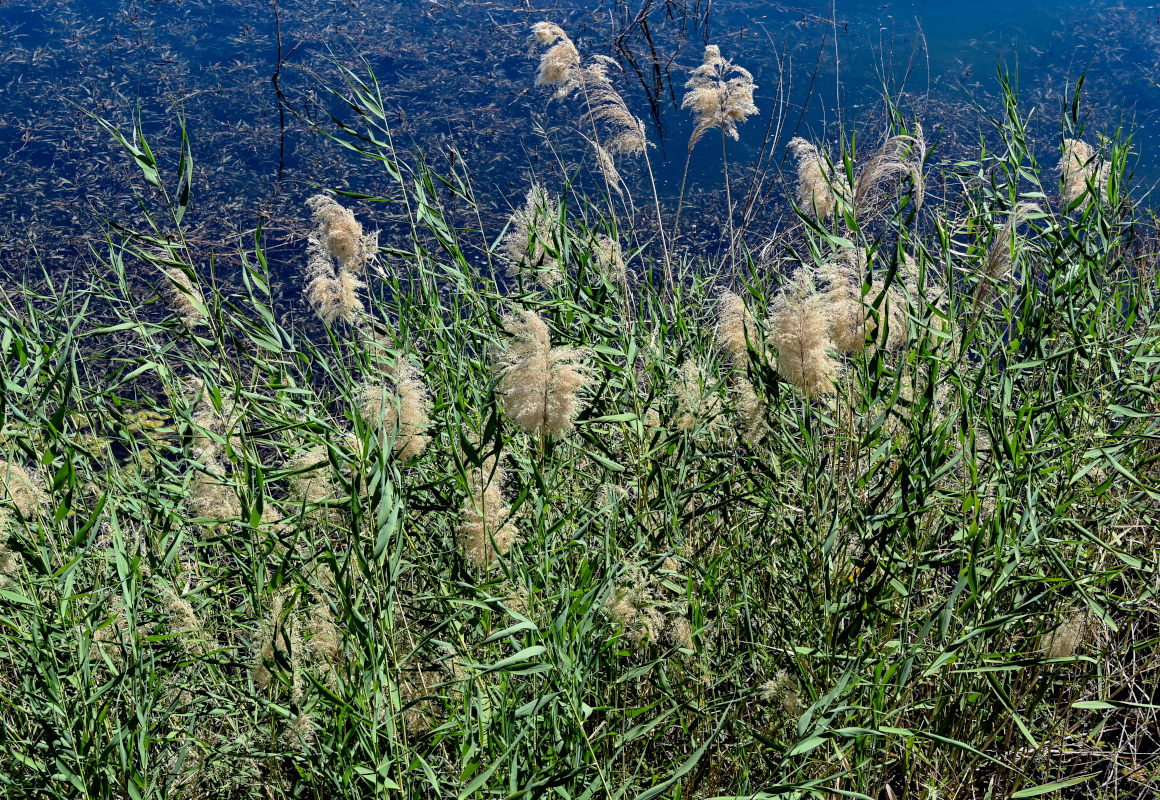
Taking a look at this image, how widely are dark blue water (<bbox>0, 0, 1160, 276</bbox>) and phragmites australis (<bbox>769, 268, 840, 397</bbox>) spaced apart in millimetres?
4196

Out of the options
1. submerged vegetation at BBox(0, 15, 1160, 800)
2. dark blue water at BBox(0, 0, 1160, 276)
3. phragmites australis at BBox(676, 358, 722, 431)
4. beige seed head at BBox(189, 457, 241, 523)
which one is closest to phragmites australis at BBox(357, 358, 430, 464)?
submerged vegetation at BBox(0, 15, 1160, 800)

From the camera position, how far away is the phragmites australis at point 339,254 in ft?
8.72

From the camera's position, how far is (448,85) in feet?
26.2

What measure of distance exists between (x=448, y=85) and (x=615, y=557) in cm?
662

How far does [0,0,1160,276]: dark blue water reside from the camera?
6699 mm

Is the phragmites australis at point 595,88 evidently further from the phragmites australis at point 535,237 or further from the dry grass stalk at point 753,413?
the dry grass stalk at point 753,413

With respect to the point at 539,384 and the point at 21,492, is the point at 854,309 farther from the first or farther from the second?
the point at 21,492

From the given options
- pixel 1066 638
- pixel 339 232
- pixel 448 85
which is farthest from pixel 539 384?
pixel 448 85

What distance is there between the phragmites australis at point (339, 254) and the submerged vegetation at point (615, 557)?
1 cm

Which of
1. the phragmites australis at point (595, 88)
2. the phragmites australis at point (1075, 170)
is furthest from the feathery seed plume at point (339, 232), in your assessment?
the phragmites australis at point (1075, 170)

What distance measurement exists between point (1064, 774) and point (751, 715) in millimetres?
920

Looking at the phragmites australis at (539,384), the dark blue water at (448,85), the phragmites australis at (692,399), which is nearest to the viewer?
the phragmites australis at (539,384)

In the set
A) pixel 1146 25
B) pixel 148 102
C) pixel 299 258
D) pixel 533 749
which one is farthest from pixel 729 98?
pixel 1146 25

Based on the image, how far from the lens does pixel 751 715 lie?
91.1 inches
